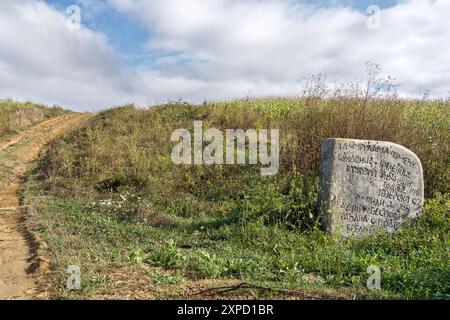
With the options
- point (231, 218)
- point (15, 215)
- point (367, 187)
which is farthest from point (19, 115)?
point (367, 187)

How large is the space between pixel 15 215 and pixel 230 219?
3.81 m

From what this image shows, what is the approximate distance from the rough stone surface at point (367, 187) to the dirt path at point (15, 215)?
4.55 meters

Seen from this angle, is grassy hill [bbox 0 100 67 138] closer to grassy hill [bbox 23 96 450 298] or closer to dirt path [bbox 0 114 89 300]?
dirt path [bbox 0 114 89 300]

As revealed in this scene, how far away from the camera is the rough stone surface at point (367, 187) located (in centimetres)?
717

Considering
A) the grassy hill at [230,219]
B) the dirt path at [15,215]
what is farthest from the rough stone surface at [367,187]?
the dirt path at [15,215]

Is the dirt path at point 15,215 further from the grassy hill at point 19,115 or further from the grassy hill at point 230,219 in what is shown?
the grassy hill at point 19,115

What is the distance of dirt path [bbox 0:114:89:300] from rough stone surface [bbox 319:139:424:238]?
4547mm

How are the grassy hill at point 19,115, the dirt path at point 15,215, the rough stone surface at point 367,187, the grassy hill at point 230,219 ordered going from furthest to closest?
the grassy hill at point 19,115 → the rough stone surface at point 367,187 → the grassy hill at point 230,219 → the dirt path at point 15,215

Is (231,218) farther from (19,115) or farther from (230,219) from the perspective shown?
(19,115)

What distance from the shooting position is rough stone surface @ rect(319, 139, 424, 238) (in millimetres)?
7168

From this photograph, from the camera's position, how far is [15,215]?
761 centimetres

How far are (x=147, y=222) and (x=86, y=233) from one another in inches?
49.3

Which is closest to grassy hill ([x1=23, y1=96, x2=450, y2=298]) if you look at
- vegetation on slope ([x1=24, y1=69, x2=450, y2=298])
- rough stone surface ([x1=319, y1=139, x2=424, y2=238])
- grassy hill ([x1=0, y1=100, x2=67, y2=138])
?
vegetation on slope ([x1=24, y1=69, x2=450, y2=298])
